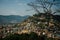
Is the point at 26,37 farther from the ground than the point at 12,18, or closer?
closer

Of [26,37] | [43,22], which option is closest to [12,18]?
[26,37]

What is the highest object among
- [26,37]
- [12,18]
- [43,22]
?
[12,18]

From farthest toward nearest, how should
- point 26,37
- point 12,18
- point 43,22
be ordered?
point 43,22 → point 12,18 → point 26,37

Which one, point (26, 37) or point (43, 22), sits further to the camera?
point (43, 22)

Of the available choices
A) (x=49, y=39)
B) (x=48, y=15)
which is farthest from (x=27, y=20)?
(x=49, y=39)

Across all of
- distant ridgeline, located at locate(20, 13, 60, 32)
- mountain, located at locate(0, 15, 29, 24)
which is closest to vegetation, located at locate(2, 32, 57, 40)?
distant ridgeline, located at locate(20, 13, 60, 32)

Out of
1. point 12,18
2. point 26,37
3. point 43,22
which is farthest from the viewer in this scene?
point 43,22

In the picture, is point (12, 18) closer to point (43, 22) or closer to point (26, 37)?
point (26, 37)

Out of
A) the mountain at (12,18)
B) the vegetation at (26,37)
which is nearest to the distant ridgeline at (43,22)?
the mountain at (12,18)

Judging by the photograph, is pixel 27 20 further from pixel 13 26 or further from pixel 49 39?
pixel 49 39

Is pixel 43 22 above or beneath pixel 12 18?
beneath

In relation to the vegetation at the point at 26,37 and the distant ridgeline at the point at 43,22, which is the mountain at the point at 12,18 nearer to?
the distant ridgeline at the point at 43,22
